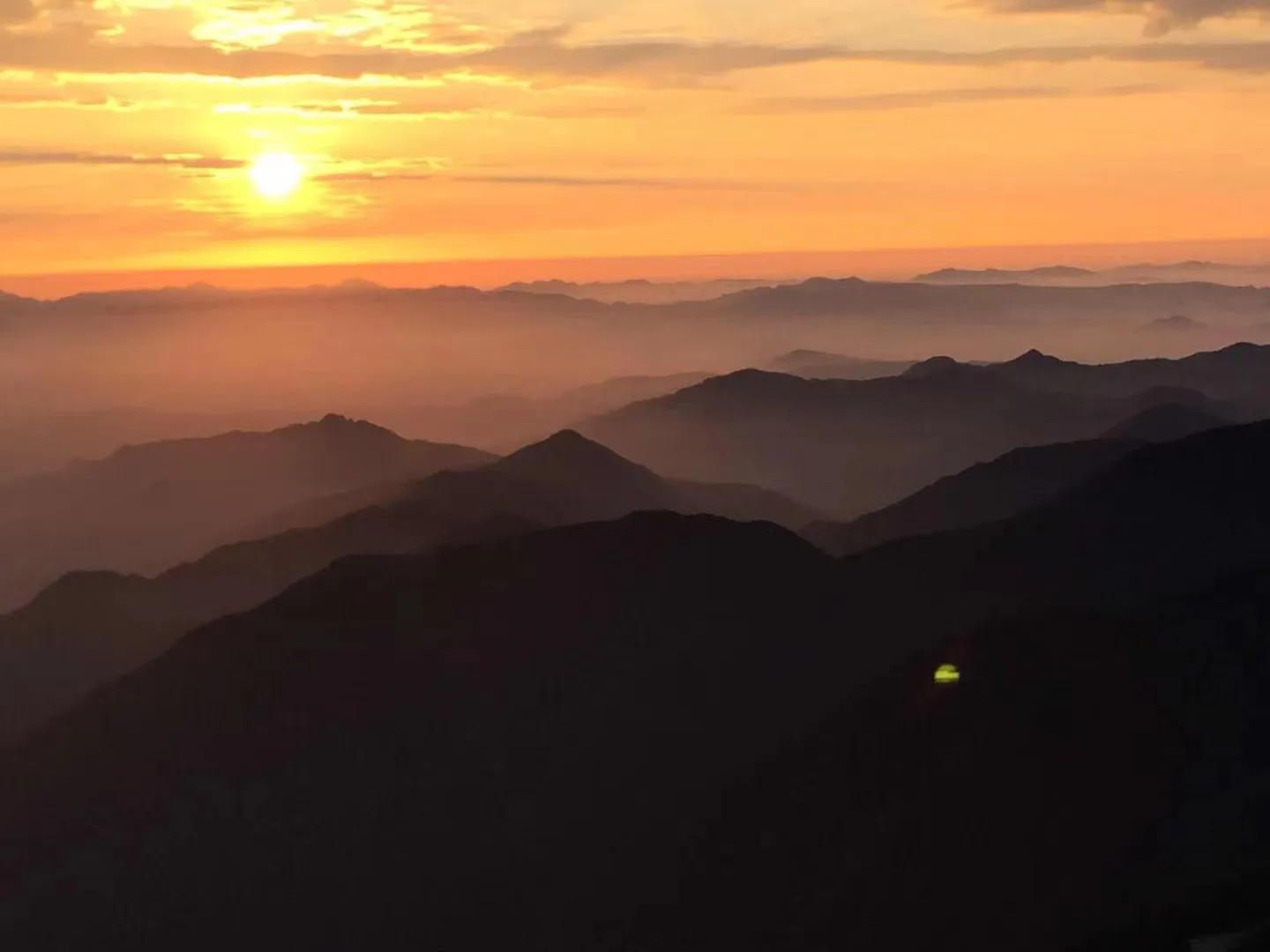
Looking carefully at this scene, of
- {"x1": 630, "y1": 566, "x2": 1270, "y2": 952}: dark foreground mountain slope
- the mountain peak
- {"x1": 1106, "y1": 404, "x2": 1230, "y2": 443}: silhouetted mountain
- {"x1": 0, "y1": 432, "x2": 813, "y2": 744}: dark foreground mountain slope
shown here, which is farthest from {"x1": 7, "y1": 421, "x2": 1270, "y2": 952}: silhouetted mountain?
{"x1": 1106, "y1": 404, "x2": 1230, "y2": 443}: silhouetted mountain

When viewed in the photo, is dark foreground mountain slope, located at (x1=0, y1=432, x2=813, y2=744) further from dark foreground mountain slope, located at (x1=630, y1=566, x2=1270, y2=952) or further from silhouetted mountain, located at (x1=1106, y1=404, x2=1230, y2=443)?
silhouetted mountain, located at (x1=1106, y1=404, x2=1230, y2=443)

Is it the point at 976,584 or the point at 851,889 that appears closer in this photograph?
the point at 851,889

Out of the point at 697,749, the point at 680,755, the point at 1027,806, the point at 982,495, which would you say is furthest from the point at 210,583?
the point at 1027,806

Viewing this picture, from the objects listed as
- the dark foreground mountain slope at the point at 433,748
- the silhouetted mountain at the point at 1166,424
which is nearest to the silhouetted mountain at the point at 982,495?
the silhouetted mountain at the point at 1166,424

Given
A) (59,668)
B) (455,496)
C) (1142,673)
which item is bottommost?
(59,668)

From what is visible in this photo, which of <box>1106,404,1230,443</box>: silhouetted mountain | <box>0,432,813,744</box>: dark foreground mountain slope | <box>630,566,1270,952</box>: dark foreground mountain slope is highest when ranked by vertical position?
<box>630,566,1270,952</box>: dark foreground mountain slope

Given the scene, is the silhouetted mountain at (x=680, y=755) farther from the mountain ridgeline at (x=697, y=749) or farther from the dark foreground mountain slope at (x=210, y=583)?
the dark foreground mountain slope at (x=210, y=583)

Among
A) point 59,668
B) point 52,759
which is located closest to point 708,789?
point 52,759

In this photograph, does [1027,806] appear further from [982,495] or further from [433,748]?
[982,495]

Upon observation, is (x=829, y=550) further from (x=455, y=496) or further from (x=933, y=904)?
(x=933, y=904)
